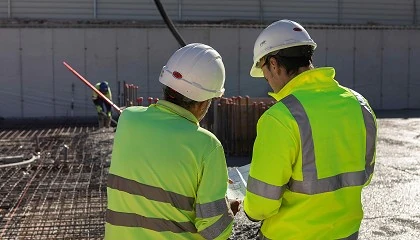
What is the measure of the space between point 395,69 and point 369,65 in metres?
1.31

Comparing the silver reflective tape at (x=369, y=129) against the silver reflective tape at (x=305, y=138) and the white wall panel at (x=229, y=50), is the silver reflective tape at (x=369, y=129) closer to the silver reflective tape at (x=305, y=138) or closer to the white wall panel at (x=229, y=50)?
the silver reflective tape at (x=305, y=138)

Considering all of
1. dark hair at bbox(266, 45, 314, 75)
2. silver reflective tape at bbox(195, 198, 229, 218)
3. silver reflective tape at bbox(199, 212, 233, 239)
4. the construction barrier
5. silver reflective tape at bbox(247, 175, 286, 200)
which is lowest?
the construction barrier

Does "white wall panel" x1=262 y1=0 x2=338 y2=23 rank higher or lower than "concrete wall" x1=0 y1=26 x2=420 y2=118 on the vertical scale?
higher

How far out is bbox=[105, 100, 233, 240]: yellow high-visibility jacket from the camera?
2.34m

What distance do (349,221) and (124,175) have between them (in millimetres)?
1084

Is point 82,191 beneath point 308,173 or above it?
beneath

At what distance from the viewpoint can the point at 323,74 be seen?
263 centimetres

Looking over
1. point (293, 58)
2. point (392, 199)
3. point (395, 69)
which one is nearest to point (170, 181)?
point (293, 58)

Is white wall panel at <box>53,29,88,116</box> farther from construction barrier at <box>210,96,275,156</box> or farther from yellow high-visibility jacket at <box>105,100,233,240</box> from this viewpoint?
yellow high-visibility jacket at <box>105,100,233,240</box>

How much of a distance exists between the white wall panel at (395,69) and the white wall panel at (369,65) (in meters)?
0.26

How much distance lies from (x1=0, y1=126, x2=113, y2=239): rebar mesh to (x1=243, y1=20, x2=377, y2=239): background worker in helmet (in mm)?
3859

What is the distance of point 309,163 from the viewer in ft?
8.16

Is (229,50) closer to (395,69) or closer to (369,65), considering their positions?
(369,65)

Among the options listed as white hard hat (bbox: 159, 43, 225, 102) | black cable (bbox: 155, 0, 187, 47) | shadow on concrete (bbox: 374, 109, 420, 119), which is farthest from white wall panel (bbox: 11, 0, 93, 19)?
white hard hat (bbox: 159, 43, 225, 102)
